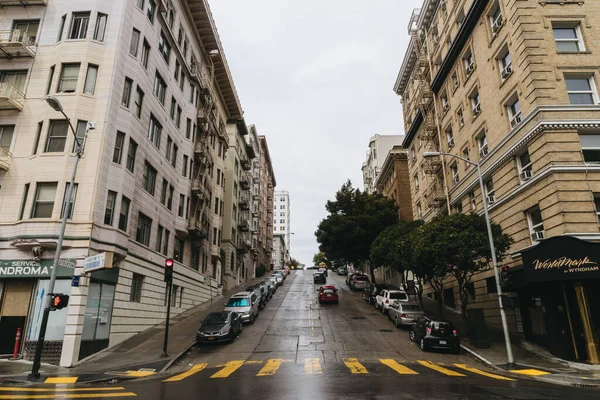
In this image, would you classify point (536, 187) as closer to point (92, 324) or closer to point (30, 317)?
point (92, 324)

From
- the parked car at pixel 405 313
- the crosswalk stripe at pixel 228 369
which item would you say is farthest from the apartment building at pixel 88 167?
the parked car at pixel 405 313

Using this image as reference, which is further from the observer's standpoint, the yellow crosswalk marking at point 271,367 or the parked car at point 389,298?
the parked car at point 389,298

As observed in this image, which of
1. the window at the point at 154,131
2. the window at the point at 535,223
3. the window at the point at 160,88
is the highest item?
the window at the point at 160,88

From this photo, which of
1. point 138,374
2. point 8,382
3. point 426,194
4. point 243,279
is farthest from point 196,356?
point 243,279

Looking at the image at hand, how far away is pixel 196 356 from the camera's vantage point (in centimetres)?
1925

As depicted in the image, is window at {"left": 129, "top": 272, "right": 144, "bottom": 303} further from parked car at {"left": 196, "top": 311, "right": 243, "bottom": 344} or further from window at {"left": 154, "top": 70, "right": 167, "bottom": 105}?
window at {"left": 154, "top": 70, "right": 167, "bottom": 105}

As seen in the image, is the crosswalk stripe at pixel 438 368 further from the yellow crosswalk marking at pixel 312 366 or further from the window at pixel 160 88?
the window at pixel 160 88

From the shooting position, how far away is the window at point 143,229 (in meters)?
25.6

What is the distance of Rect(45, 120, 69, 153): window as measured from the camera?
69.2ft

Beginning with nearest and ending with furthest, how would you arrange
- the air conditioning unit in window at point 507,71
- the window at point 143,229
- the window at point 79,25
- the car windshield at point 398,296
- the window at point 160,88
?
1. the air conditioning unit in window at point 507,71
2. the window at point 79,25
3. the window at point 143,229
4. the window at point 160,88
5. the car windshield at point 398,296

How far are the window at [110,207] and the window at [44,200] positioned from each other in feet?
8.36

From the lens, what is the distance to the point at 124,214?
23344mm

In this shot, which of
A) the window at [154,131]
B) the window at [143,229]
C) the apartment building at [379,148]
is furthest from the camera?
the apartment building at [379,148]

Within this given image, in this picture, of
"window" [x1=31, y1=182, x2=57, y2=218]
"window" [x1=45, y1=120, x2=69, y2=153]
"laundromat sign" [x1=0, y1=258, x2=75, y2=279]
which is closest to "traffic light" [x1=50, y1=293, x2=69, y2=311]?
"laundromat sign" [x1=0, y1=258, x2=75, y2=279]
